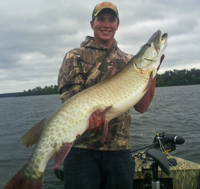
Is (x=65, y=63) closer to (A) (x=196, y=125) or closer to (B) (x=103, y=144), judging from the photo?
(B) (x=103, y=144)

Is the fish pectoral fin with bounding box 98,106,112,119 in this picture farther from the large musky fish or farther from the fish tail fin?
the fish tail fin

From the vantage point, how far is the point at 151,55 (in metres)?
2.45

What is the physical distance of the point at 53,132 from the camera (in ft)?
6.82

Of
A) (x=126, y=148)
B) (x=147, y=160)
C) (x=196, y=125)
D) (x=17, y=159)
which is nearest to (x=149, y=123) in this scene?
(x=196, y=125)

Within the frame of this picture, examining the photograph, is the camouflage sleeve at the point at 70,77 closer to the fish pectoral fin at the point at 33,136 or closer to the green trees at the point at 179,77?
the fish pectoral fin at the point at 33,136

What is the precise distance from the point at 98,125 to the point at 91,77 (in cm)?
66

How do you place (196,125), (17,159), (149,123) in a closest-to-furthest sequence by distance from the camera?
(17,159) → (196,125) → (149,123)

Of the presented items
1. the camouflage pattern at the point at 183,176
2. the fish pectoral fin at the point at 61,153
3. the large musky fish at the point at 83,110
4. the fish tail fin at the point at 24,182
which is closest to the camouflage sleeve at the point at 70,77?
the large musky fish at the point at 83,110

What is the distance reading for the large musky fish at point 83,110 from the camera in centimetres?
204

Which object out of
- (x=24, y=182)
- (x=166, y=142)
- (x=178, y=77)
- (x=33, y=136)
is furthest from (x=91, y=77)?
(x=178, y=77)

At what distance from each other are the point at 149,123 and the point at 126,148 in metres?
10.8

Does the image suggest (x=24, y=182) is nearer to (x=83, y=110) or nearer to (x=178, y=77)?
(x=83, y=110)

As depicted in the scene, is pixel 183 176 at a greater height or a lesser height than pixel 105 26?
lesser

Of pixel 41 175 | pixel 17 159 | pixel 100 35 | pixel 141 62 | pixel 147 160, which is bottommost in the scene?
pixel 17 159
